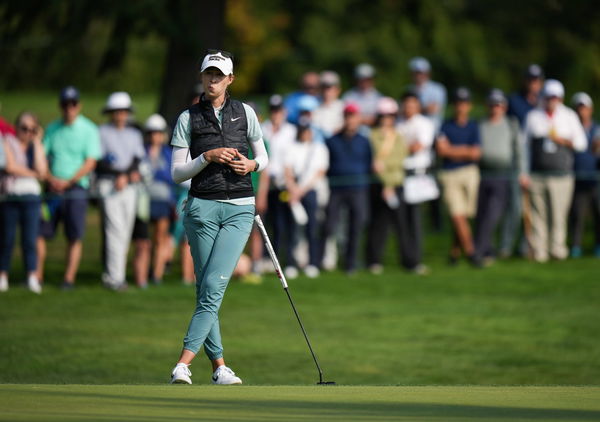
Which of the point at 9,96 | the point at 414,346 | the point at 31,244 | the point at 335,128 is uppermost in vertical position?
the point at 9,96

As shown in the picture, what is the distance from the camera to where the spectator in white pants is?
16094mm

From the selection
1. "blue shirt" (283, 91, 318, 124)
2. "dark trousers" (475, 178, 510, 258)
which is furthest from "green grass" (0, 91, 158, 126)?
"dark trousers" (475, 178, 510, 258)

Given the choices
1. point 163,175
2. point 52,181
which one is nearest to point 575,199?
point 163,175

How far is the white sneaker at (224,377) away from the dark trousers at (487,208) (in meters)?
10.0

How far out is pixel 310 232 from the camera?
696 inches

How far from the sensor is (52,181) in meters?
15.9

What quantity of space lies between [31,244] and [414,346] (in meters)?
5.05

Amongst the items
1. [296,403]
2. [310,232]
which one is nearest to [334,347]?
[310,232]

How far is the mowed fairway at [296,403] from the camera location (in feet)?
22.1

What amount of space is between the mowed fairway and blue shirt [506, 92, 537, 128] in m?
11.6

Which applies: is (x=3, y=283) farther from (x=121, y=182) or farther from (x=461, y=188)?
(x=461, y=188)

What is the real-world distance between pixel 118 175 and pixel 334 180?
3190mm

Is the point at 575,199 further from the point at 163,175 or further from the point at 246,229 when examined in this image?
the point at 246,229

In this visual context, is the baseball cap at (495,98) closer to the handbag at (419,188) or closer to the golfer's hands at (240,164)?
the handbag at (419,188)
